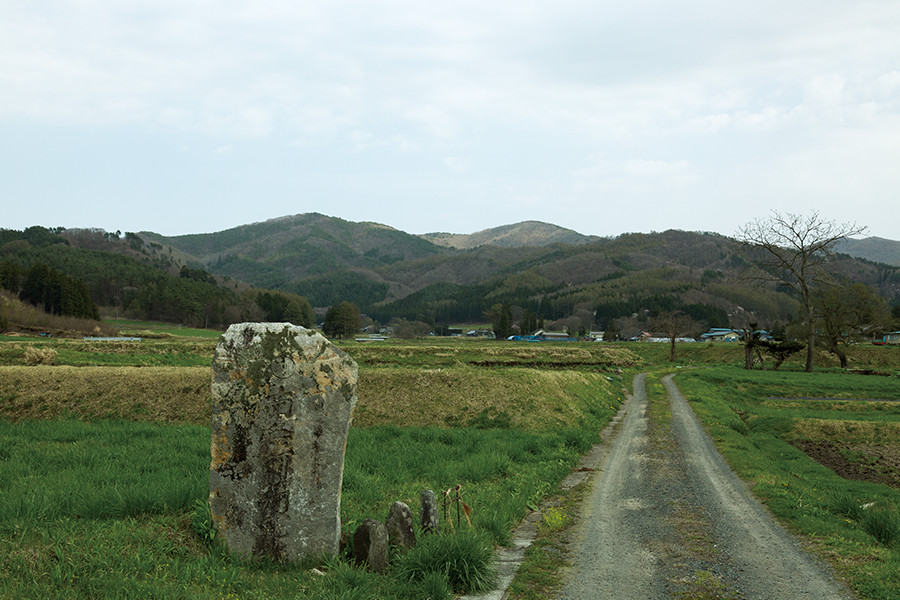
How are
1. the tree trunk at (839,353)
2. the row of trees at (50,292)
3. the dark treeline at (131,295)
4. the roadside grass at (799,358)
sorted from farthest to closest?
the dark treeline at (131,295), the row of trees at (50,292), the roadside grass at (799,358), the tree trunk at (839,353)

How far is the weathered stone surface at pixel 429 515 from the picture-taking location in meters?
8.38

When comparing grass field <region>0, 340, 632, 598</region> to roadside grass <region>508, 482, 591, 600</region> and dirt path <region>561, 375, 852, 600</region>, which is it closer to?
roadside grass <region>508, 482, 591, 600</region>

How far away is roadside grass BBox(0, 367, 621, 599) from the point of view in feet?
21.3

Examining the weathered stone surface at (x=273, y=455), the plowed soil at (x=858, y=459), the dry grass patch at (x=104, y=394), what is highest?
the weathered stone surface at (x=273, y=455)

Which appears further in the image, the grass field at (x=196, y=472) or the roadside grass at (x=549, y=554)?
the roadside grass at (x=549, y=554)

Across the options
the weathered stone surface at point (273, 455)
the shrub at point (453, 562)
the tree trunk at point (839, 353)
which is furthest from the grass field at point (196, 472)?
the tree trunk at point (839, 353)

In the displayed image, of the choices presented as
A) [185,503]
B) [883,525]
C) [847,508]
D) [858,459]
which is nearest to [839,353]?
[858,459]

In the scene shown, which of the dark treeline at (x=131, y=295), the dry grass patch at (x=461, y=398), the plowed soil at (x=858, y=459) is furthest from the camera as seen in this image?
the dark treeline at (x=131, y=295)

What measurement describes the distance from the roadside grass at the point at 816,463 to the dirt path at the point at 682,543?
507mm

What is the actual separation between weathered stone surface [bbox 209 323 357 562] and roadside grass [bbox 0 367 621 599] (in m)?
0.39

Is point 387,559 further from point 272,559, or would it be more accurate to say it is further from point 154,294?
point 154,294

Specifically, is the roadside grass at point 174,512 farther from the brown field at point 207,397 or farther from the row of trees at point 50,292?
the row of trees at point 50,292

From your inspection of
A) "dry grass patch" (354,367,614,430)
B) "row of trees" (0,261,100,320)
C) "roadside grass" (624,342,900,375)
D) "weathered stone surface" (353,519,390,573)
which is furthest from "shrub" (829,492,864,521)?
"row of trees" (0,261,100,320)

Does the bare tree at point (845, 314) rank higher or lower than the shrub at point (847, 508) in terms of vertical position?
higher
